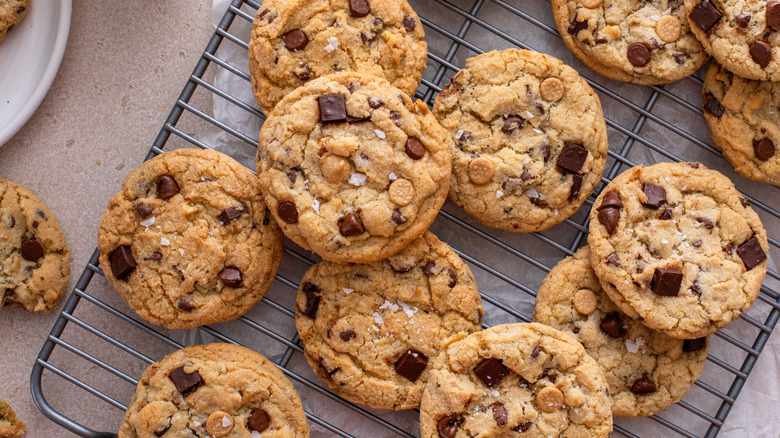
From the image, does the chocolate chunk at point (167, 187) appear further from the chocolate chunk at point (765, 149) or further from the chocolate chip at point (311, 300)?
the chocolate chunk at point (765, 149)

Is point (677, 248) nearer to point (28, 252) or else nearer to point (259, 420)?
point (259, 420)

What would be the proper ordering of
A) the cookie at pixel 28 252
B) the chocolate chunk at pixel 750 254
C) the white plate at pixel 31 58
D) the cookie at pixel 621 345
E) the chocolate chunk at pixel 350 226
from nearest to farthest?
the chocolate chunk at pixel 350 226 < the chocolate chunk at pixel 750 254 < the cookie at pixel 621 345 < the cookie at pixel 28 252 < the white plate at pixel 31 58

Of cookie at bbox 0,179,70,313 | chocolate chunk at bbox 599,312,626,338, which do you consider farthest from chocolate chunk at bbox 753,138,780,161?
cookie at bbox 0,179,70,313

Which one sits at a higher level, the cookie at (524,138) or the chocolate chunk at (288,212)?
the cookie at (524,138)

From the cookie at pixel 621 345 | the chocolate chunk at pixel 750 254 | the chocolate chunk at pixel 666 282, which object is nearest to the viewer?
the chocolate chunk at pixel 666 282

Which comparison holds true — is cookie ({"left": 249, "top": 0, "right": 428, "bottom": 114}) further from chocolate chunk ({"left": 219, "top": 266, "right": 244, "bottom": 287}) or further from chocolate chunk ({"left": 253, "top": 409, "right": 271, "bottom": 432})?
chocolate chunk ({"left": 253, "top": 409, "right": 271, "bottom": 432})

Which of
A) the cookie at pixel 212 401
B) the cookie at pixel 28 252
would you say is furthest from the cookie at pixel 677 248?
the cookie at pixel 28 252

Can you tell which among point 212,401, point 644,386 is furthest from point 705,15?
point 212,401
